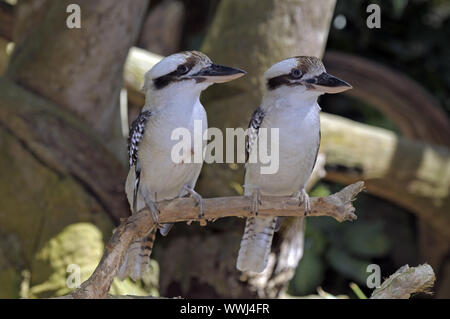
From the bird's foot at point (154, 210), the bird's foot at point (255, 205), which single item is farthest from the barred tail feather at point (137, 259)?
the bird's foot at point (255, 205)

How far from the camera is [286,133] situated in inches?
106

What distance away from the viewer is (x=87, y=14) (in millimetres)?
4508

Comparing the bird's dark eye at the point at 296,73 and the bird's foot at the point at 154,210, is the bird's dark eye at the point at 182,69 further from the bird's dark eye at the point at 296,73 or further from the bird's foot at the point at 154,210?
the bird's foot at the point at 154,210

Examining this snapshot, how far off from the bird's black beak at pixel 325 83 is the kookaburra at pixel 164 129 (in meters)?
0.34

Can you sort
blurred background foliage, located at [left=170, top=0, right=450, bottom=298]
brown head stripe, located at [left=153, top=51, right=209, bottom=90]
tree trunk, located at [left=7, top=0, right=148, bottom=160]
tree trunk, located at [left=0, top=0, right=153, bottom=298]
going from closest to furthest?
brown head stripe, located at [left=153, top=51, right=209, bottom=90], tree trunk, located at [left=0, top=0, right=153, bottom=298], tree trunk, located at [left=7, top=0, right=148, bottom=160], blurred background foliage, located at [left=170, top=0, right=450, bottom=298]

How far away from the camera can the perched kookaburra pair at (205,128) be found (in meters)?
2.54

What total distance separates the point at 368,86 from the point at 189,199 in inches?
172

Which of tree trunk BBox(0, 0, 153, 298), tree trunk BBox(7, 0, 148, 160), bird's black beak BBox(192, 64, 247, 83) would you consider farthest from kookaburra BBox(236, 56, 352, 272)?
tree trunk BBox(7, 0, 148, 160)

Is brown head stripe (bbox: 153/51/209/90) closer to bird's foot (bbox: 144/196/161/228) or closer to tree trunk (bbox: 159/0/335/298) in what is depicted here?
bird's foot (bbox: 144/196/161/228)

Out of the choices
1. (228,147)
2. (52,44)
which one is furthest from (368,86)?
(52,44)

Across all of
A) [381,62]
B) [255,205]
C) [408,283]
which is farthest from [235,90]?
[381,62]

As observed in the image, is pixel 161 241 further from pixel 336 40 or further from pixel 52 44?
pixel 336 40

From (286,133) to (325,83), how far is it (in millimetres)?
310

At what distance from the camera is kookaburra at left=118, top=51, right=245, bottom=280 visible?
254 cm
